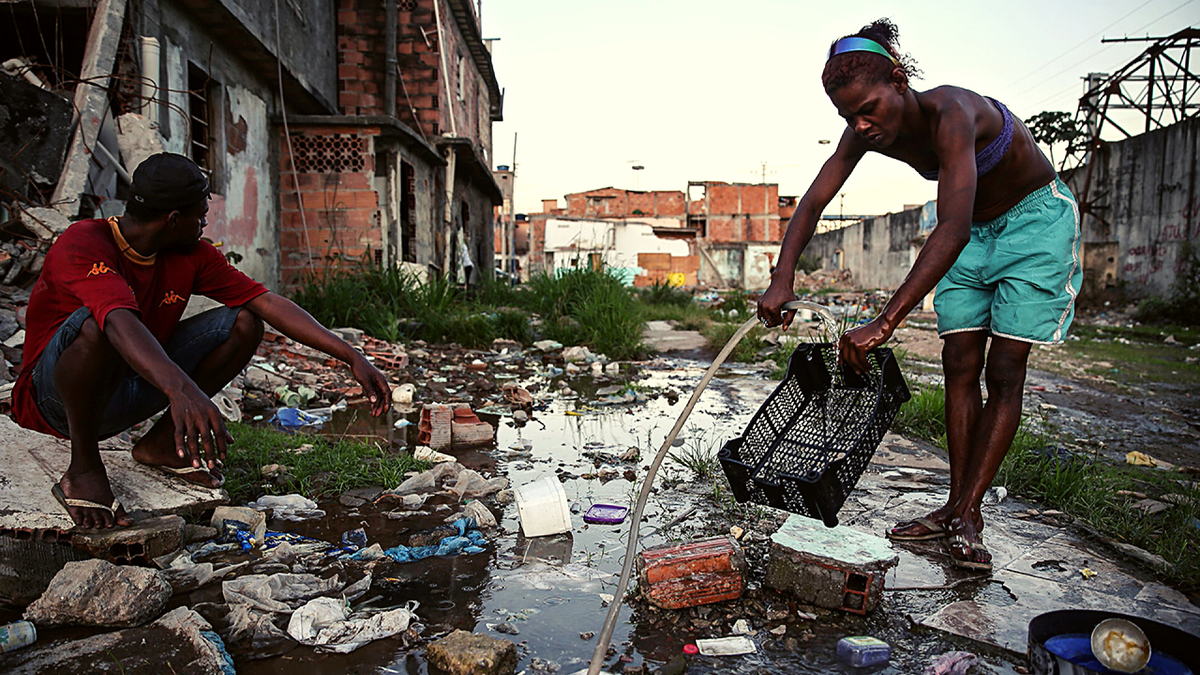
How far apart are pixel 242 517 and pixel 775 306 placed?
1.81m

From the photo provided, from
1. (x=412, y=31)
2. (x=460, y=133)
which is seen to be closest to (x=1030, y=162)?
(x=412, y=31)

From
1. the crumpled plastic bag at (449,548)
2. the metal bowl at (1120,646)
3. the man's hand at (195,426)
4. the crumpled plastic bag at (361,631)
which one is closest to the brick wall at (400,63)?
the crumpled plastic bag at (449,548)

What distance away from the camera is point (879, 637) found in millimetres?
1687

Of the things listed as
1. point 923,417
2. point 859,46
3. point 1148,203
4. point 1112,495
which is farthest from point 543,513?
point 1148,203

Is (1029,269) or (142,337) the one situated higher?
(1029,269)

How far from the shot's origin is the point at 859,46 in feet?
6.07

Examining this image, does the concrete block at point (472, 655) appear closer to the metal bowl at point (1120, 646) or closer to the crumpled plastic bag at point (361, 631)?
the crumpled plastic bag at point (361, 631)

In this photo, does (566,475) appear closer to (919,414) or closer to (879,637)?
(879,637)

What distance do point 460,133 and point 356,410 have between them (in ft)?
32.0

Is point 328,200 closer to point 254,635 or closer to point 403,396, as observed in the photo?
point 403,396

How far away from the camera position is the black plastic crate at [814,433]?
1.76 meters

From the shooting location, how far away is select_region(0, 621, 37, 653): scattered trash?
5.02ft

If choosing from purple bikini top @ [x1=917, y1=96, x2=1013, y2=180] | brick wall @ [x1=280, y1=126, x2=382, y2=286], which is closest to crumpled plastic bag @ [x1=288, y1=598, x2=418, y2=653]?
purple bikini top @ [x1=917, y1=96, x2=1013, y2=180]

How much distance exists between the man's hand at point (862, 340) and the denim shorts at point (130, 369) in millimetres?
1965
